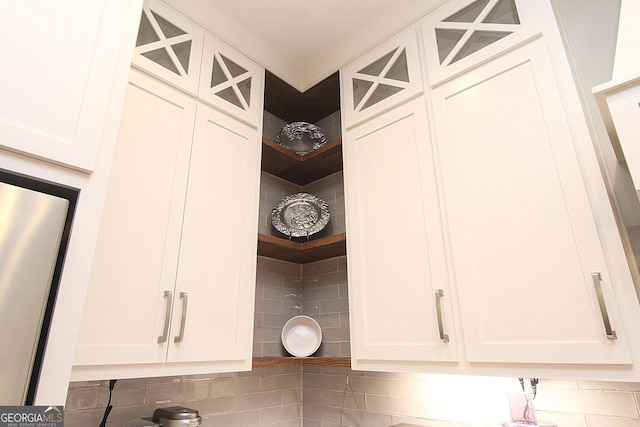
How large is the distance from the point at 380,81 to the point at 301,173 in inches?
28.3

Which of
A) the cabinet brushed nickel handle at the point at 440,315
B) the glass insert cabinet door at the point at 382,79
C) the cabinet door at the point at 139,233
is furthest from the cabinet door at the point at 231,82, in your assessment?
the cabinet brushed nickel handle at the point at 440,315

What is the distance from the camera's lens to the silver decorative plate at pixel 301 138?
219 centimetres

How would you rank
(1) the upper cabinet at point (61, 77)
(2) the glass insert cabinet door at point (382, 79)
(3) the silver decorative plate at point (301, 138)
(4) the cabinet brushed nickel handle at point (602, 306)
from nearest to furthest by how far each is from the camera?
(1) the upper cabinet at point (61, 77) → (4) the cabinet brushed nickel handle at point (602, 306) → (2) the glass insert cabinet door at point (382, 79) → (3) the silver decorative plate at point (301, 138)

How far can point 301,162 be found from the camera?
6.90ft

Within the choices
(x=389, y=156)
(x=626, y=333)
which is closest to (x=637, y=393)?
(x=626, y=333)

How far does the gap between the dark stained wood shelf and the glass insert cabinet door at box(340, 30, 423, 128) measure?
2.01ft

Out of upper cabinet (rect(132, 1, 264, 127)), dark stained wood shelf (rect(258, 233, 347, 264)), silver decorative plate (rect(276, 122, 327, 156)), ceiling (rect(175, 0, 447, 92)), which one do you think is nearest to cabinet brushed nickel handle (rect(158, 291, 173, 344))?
dark stained wood shelf (rect(258, 233, 347, 264))

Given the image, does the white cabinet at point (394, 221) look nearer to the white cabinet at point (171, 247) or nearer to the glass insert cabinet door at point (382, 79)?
the glass insert cabinet door at point (382, 79)

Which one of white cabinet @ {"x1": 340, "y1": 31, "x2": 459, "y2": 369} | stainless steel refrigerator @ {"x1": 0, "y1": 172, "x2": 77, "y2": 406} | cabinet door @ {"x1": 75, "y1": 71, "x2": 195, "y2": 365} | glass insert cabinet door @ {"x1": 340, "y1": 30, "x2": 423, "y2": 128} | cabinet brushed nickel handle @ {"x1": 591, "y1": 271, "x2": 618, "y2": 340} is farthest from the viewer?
glass insert cabinet door @ {"x1": 340, "y1": 30, "x2": 423, "y2": 128}

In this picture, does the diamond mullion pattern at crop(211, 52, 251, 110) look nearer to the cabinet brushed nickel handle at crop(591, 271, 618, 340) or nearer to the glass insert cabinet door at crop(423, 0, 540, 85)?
the glass insert cabinet door at crop(423, 0, 540, 85)

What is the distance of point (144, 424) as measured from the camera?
132 cm

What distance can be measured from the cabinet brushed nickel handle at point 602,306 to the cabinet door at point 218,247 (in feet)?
4.09

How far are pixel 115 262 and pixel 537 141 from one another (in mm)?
1490

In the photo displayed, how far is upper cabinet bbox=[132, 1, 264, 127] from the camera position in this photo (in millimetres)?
1526
